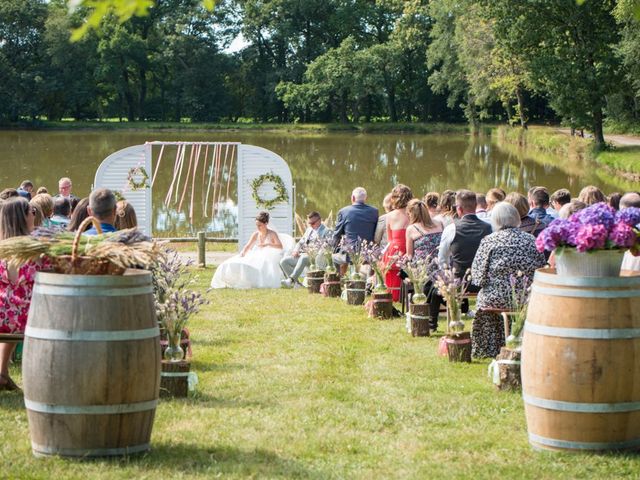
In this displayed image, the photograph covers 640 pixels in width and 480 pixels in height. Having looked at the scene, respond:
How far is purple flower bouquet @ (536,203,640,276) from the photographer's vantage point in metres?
5.33

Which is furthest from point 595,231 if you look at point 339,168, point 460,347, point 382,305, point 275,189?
point 339,168

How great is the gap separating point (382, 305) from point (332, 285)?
2.20 metres

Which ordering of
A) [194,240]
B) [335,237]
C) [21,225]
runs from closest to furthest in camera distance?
[21,225] < [335,237] < [194,240]

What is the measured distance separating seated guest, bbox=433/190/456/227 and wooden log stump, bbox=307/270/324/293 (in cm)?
200

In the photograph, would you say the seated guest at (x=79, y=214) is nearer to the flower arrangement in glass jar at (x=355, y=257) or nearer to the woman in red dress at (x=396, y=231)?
the woman in red dress at (x=396, y=231)

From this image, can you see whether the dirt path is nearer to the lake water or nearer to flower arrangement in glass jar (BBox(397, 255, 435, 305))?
the lake water

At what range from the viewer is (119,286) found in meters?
5.16

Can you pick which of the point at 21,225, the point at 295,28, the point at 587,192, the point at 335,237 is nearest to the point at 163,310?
Result: the point at 21,225

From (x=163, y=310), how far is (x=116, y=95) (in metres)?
84.8

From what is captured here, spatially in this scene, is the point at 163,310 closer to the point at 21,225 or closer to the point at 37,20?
the point at 21,225

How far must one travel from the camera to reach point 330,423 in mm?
6254

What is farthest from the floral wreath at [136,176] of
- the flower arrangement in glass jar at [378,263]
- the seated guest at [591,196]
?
the seated guest at [591,196]

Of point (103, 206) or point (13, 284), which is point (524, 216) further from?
point (13, 284)

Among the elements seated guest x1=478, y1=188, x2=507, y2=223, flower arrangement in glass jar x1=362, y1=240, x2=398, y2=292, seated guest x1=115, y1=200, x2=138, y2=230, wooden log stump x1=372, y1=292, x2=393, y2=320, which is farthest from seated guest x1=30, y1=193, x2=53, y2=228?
seated guest x1=478, y1=188, x2=507, y2=223
